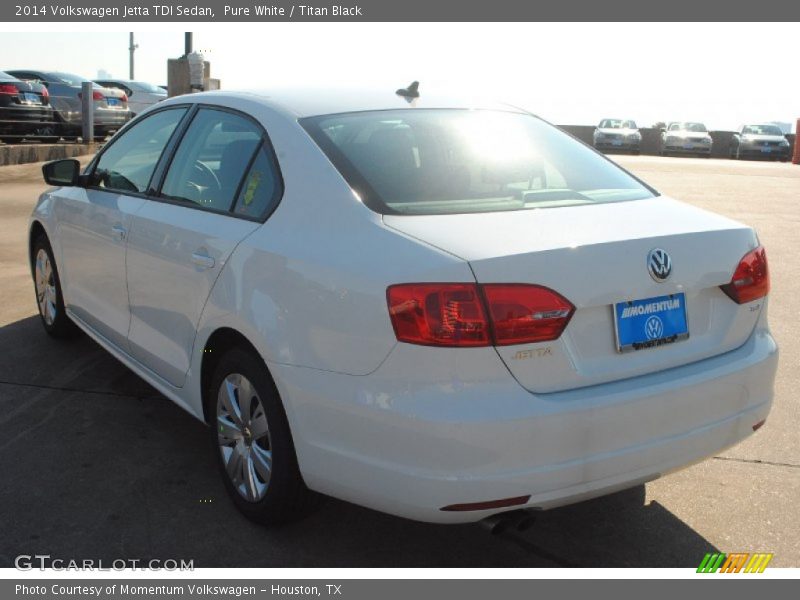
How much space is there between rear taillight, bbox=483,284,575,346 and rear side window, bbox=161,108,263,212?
1329 mm

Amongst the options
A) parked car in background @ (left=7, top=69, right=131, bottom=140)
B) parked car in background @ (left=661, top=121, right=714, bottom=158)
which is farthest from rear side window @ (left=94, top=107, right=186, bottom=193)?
parked car in background @ (left=661, top=121, right=714, bottom=158)

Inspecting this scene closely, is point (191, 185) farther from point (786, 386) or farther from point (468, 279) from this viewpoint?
point (786, 386)

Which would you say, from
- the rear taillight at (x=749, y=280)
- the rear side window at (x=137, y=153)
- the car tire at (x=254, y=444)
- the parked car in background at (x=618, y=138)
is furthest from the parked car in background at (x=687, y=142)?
the car tire at (x=254, y=444)

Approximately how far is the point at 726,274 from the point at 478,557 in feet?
4.41

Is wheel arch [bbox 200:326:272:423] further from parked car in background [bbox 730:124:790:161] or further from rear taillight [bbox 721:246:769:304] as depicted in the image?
parked car in background [bbox 730:124:790:161]

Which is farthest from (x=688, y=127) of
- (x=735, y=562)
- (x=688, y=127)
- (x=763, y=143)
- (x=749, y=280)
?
(x=735, y=562)

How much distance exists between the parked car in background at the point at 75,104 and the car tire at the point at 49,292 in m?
14.7

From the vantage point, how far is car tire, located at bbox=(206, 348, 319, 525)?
3412mm

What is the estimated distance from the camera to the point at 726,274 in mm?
3320

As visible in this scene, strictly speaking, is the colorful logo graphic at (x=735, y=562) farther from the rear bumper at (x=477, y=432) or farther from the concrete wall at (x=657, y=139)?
the concrete wall at (x=657, y=139)

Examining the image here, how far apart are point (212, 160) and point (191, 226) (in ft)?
1.19

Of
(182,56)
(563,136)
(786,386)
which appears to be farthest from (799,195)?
(563,136)

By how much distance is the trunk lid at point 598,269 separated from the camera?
2912 millimetres

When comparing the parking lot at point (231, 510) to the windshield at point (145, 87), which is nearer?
the parking lot at point (231, 510)
